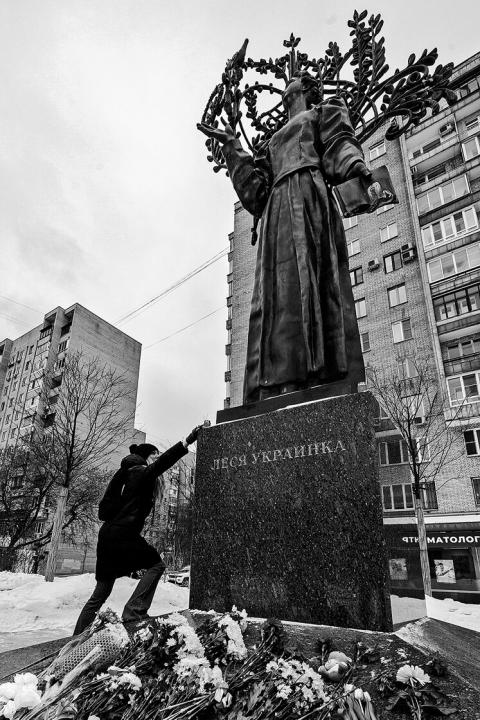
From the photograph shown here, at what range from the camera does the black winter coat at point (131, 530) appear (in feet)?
14.3

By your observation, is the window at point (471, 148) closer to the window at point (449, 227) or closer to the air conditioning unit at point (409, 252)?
the window at point (449, 227)

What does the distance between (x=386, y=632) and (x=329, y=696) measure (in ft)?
3.09

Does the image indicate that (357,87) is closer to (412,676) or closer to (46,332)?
(412,676)

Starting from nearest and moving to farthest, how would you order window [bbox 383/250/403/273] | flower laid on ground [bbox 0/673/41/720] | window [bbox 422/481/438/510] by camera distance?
flower laid on ground [bbox 0/673/41/720]
window [bbox 422/481/438/510]
window [bbox 383/250/403/273]

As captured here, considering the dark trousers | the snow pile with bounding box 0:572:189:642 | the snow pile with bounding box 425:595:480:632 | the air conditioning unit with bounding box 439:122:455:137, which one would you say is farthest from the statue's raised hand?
the air conditioning unit with bounding box 439:122:455:137

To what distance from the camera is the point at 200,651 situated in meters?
2.19

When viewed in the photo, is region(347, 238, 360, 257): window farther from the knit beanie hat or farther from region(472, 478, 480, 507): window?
the knit beanie hat

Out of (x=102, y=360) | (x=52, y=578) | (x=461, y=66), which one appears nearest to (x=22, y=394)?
(x=102, y=360)

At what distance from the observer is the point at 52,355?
54.8 meters

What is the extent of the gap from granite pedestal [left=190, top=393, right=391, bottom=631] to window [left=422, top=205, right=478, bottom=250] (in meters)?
27.7

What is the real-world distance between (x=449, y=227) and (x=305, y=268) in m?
27.2

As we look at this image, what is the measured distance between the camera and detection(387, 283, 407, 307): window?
29.9 metres

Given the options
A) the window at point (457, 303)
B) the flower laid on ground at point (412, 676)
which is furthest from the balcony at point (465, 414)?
the flower laid on ground at point (412, 676)

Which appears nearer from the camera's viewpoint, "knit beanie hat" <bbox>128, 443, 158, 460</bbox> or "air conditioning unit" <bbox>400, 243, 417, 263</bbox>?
"knit beanie hat" <bbox>128, 443, 158, 460</bbox>
